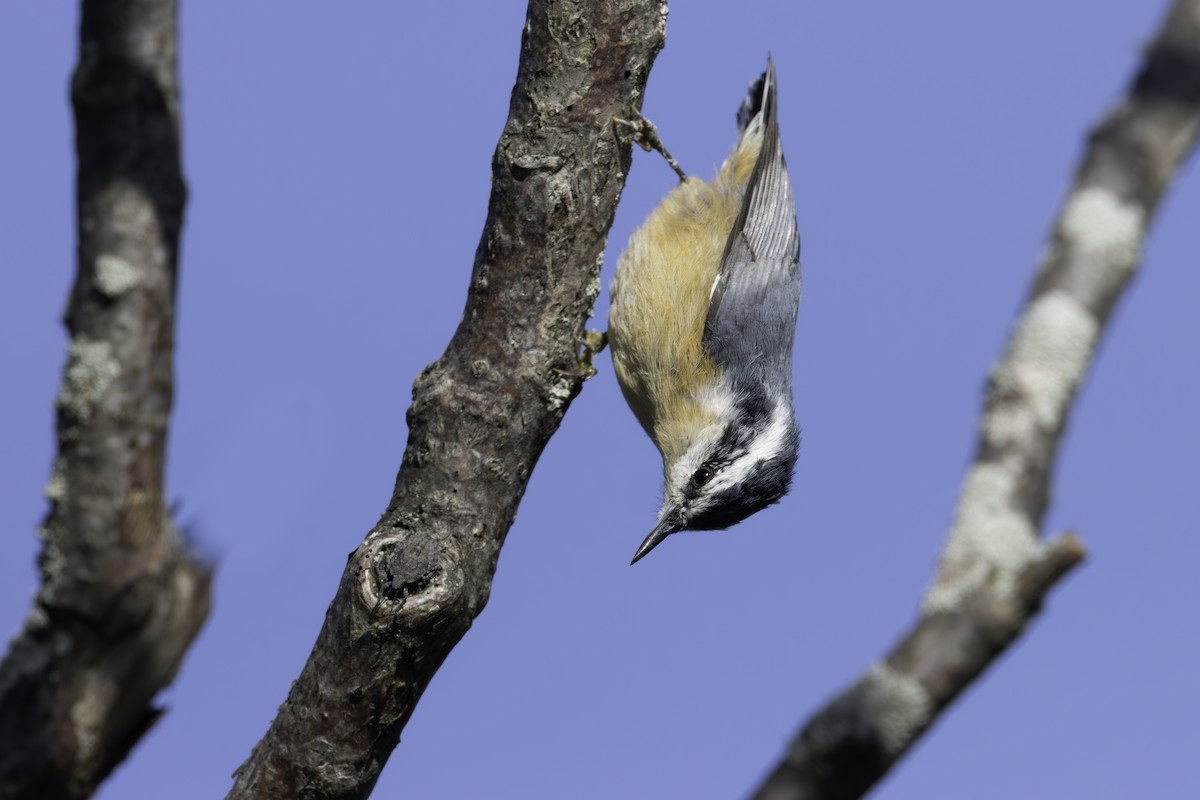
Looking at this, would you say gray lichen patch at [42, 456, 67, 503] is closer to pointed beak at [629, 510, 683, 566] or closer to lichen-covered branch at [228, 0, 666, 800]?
lichen-covered branch at [228, 0, 666, 800]

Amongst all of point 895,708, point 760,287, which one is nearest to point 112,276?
point 895,708

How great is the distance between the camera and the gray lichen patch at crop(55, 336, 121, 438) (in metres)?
1.88

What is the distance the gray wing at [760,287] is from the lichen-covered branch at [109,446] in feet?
8.43

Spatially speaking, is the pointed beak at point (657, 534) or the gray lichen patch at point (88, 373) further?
the pointed beak at point (657, 534)

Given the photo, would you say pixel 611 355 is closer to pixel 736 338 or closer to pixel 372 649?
pixel 736 338

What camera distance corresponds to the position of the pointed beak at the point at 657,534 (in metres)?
4.25

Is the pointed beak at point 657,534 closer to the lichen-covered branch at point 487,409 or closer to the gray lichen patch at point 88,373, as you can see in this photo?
the lichen-covered branch at point 487,409

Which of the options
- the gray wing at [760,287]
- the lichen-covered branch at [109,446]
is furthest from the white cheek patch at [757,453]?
the lichen-covered branch at [109,446]

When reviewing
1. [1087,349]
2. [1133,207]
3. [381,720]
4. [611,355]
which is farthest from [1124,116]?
[611,355]

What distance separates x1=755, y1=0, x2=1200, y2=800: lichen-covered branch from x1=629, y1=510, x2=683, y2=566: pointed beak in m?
2.80

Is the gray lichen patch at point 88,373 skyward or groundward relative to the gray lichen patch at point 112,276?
groundward

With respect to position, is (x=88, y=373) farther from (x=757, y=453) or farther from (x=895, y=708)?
(x=757, y=453)

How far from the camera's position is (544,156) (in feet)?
10.1

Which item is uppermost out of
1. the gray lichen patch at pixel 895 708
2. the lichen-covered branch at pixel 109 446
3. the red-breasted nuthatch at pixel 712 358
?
the red-breasted nuthatch at pixel 712 358
